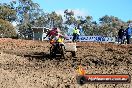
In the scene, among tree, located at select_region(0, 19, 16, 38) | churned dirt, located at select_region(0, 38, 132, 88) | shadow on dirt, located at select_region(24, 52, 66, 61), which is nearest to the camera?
churned dirt, located at select_region(0, 38, 132, 88)

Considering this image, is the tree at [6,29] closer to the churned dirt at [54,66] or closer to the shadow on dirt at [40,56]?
the churned dirt at [54,66]

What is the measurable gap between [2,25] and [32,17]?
22.1 m

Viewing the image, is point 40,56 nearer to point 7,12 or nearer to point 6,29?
point 6,29

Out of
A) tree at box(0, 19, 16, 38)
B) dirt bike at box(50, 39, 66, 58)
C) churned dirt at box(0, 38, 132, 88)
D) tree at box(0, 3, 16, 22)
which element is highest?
tree at box(0, 3, 16, 22)

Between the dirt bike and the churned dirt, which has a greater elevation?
the dirt bike

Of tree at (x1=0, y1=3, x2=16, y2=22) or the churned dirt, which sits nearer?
the churned dirt

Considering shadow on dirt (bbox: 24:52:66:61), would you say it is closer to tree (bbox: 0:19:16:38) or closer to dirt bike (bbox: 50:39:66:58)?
dirt bike (bbox: 50:39:66:58)

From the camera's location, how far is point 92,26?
86.7m

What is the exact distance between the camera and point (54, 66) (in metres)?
17.8

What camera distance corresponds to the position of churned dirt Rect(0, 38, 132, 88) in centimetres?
1434

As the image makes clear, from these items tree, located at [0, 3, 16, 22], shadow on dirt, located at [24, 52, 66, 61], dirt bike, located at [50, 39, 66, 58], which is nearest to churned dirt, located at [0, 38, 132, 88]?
shadow on dirt, located at [24, 52, 66, 61]

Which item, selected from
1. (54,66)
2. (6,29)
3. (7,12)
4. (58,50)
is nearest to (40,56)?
(58,50)

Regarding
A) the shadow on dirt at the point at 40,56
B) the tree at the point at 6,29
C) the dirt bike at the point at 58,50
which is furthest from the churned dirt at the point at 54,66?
the tree at the point at 6,29

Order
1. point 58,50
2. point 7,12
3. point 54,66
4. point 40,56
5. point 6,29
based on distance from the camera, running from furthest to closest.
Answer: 1. point 7,12
2. point 6,29
3. point 40,56
4. point 58,50
5. point 54,66
